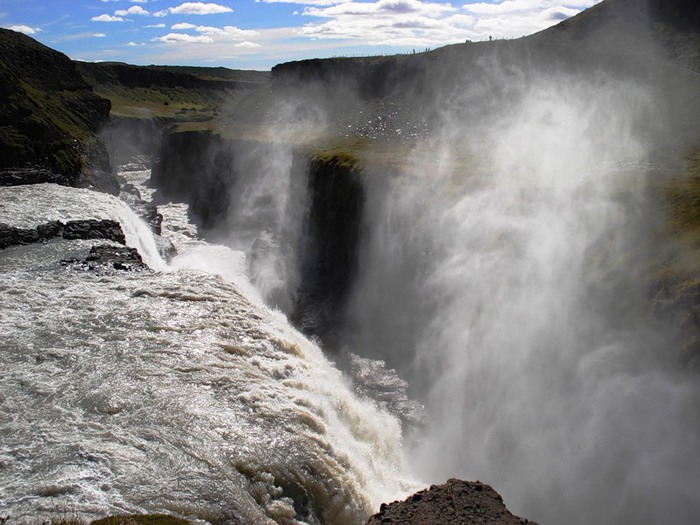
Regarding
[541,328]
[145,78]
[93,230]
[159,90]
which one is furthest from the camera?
[145,78]

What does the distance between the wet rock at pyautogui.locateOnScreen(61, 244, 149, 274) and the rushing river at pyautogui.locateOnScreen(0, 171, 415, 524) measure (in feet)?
1.56

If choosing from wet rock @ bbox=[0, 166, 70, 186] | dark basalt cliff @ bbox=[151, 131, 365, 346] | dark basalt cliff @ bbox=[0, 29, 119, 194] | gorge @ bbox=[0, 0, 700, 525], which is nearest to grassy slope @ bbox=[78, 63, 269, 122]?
dark basalt cliff @ bbox=[0, 29, 119, 194]

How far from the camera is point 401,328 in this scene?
2181 cm

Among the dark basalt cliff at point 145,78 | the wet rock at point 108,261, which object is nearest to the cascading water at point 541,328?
the wet rock at point 108,261

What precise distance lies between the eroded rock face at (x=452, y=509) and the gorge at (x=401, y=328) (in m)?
0.10

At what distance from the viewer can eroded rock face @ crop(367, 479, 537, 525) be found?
827 centimetres

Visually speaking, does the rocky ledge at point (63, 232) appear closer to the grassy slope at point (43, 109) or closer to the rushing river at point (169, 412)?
the rushing river at point (169, 412)

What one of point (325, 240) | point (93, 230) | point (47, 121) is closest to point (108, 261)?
point (93, 230)

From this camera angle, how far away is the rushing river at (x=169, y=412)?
9.30 m

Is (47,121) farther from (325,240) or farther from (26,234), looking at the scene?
(325,240)

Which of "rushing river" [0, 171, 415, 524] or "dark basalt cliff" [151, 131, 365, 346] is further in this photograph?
A: "dark basalt cliff" [151, 131, 365, 346]

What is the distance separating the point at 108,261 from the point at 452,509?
14542 mm

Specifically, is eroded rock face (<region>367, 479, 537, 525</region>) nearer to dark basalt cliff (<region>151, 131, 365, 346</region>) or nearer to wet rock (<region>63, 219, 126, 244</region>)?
dark basalt cliff (<region>151, 131, 365, 346</region>)

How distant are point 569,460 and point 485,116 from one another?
80.4ft
